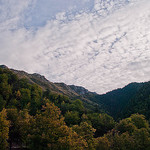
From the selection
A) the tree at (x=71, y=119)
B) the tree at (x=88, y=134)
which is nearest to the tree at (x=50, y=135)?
the tree at (x=88, y=134)

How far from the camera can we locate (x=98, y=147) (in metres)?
31.0

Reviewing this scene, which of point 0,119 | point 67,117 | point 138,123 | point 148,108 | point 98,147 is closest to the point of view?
point 0,119

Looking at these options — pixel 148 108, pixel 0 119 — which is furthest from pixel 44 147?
pixel 148 108

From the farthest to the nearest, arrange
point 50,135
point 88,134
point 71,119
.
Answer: point 71,119, point 88,134, point 50,135

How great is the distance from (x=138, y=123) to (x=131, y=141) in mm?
48897

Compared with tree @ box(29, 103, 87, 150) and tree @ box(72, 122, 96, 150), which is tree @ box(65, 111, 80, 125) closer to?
tree @ box(72, 122, 96, 150)

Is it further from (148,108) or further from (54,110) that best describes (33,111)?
(148,108)

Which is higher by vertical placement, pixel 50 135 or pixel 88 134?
pixel 50 135

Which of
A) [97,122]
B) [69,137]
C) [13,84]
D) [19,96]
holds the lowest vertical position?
[97,122]

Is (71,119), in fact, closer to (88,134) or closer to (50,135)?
(88,134)

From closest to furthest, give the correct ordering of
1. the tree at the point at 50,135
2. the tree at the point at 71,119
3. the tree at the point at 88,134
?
the tree at the point at 50,135, the tree at the point at 88,134, the tree at the point at 71,119

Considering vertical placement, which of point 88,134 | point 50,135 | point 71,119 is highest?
point 50,135

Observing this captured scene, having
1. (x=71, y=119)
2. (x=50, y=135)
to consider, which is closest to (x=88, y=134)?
(x=50, y=135)

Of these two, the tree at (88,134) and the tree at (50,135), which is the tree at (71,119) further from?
the tree at (50,135)
